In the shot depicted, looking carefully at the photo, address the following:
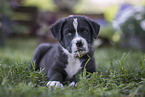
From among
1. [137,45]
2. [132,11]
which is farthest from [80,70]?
[132,11]

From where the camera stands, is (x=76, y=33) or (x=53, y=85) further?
(x=76, y=33)

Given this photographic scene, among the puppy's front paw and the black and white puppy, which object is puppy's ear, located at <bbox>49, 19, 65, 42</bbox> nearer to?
the black and white puppy

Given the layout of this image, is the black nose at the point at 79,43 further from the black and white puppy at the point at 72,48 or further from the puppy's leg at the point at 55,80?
the puppy's leg at the point at 55,80

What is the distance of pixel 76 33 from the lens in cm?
307

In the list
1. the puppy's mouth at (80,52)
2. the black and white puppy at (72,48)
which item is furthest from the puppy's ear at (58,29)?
the puppy's mouth at (80,52)

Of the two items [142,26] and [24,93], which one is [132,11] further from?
[24,93]

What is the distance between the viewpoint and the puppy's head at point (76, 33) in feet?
9.85

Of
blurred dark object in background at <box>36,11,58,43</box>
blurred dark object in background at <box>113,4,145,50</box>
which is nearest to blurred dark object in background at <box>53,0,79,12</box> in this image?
blurred dark object in background at <box>36,11,58,43</box>

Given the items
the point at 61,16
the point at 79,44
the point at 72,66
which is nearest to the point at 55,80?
the point at 72,66

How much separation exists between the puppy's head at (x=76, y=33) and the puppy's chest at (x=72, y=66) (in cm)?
16

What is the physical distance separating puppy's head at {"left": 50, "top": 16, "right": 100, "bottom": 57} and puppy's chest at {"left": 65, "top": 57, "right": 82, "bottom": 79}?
162 mm

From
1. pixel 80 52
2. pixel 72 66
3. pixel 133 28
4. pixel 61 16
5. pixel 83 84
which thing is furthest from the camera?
pixel 61 16

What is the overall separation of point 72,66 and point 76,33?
627mm

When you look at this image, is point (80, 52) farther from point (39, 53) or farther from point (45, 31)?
point (45, 31)
